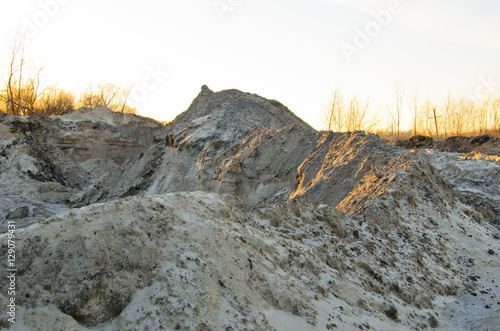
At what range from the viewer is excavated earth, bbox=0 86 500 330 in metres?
3.18

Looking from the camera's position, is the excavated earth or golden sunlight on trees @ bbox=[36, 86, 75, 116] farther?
golden sunlight on trees @ bbox=[36, 86, 75, 116]

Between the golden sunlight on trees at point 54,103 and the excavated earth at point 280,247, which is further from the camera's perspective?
the golden sunlight on trees at point 54,103

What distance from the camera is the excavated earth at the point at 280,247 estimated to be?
3.18 metres

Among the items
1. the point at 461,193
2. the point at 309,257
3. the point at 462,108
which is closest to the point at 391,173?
the point at 461,193

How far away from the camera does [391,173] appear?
27.5 ft

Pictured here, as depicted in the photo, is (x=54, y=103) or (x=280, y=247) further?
(x=54, y=103)

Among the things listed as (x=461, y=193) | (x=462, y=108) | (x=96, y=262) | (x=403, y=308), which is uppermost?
(x=462, y=108)

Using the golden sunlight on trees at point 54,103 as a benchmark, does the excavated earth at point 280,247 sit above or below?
below

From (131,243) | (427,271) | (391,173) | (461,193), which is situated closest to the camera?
(131,243)

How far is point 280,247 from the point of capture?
4719 millimetres

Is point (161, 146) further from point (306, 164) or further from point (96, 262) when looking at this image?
point (96, 262)

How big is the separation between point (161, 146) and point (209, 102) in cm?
280

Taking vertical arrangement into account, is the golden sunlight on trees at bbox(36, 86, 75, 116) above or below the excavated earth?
above

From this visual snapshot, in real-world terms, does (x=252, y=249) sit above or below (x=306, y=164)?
below
